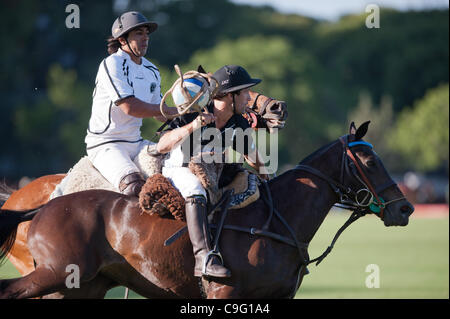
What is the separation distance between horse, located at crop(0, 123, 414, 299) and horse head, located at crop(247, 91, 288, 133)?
756 millimetres

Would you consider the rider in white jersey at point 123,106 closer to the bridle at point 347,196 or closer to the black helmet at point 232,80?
the black helmet at point 232,80

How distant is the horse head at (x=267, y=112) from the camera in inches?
286

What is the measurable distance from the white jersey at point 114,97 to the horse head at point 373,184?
225 cm

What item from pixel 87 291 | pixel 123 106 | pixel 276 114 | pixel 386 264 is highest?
pixel 123 106

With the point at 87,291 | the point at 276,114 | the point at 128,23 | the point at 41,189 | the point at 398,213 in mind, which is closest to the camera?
the point at 87,291

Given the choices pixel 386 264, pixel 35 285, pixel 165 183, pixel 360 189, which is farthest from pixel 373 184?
pixel 386 264

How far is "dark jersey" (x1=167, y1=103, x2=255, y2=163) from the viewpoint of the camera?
6516mm

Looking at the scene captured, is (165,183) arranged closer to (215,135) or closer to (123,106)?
(215,135)

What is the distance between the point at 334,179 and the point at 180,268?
1761 mm

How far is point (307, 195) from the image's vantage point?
22.2ft

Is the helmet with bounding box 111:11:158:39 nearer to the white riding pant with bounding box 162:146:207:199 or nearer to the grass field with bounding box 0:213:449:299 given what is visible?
the white riding pant with bounding box 162:146:207:199

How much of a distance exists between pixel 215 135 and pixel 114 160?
3.54 feet
